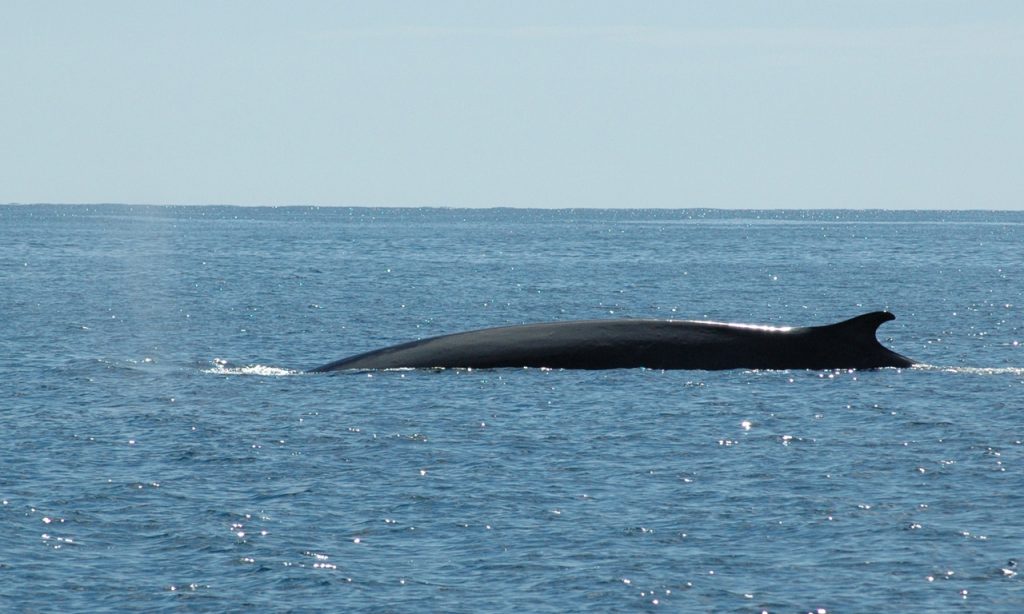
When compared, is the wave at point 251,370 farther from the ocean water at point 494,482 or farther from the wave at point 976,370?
the wave at point 976,370

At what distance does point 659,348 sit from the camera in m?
27.7

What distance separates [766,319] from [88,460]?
102 ft

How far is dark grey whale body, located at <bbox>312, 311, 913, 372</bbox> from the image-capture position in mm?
27750

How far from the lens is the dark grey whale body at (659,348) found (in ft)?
91.0

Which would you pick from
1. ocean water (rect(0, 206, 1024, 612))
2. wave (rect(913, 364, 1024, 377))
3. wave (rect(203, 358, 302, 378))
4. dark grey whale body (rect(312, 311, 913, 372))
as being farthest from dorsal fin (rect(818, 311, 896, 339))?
wave (rect(203, 358, 302, 378))

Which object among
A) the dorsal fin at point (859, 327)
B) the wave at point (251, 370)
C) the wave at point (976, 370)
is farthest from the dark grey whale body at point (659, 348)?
the wave at point (976, 370)

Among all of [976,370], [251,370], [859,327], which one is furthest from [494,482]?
[976,370]

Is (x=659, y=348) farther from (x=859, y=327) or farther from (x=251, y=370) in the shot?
(x=251, y=370)

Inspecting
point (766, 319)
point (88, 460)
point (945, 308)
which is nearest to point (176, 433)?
point (88, 460)

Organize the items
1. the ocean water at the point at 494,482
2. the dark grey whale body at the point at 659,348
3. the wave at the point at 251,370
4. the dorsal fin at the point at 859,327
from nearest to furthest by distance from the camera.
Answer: the ocean water at the point at 494,482
the dorsal fin at the point at 859,327
the dark grey whale body at the point at 659,348
the wave at the point at 251,370

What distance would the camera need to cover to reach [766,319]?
4816 cm

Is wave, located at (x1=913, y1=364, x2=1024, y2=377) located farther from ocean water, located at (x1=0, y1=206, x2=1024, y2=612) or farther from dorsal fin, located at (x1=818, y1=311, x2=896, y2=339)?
dorsal fin, located at (x1=818, y1=311, x2=896, y2=339)

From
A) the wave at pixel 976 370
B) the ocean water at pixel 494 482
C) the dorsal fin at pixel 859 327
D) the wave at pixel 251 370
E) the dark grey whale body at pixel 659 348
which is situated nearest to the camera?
the ocean water at pixel 494 482

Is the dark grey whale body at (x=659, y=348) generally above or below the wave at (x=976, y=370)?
above
